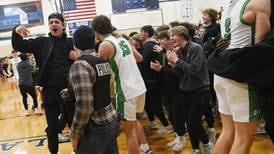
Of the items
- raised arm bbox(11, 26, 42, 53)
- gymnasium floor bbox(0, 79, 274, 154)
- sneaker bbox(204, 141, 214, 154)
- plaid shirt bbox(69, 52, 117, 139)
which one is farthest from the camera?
gymnasium floor bbox(0, 79, 274, 154)

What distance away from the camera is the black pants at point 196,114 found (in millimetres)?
4066

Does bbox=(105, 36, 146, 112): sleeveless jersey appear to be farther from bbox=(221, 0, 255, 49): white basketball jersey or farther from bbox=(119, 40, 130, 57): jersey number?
bbox=(221, 0, 255, 49): white basketball jersey

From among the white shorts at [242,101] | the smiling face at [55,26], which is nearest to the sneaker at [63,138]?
the smiling face at [55,26]

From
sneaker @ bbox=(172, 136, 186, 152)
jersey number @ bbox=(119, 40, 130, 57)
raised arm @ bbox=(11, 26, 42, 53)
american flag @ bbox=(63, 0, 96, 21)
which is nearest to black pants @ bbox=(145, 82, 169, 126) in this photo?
sneaker @ bbox=(172, 136, 186, 152)

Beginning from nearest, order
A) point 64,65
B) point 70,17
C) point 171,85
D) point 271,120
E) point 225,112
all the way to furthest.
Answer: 1. point 271,120
2. point 225,112
3. point 64,65
4. point 171,85
5. point 70,17

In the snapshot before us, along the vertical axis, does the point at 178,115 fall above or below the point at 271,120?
below

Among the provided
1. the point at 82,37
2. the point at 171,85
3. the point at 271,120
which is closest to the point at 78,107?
the point at 82,37

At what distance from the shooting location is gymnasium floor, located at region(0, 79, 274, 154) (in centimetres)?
471

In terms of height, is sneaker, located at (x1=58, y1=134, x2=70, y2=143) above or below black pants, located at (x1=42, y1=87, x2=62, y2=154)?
below

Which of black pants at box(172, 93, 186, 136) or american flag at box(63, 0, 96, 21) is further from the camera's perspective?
american flag at box(63, 0, 96, 21)

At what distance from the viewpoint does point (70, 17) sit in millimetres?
15570

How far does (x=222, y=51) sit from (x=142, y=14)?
13.4 m

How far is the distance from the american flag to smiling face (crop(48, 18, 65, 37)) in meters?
11.4

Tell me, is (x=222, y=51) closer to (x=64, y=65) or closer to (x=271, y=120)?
(x=271, y=120)
